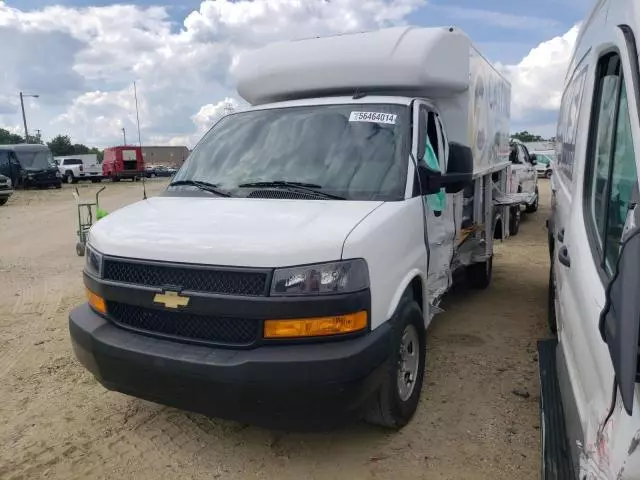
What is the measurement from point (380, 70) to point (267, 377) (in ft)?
9.21

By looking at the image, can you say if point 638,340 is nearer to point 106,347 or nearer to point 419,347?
point 419,347

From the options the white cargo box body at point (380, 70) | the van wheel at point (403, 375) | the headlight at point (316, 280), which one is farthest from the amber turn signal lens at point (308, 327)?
the white cargo box body at point (380, 70)

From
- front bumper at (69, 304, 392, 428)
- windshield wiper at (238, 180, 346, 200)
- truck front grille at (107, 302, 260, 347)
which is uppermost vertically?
windshield wiper at (238, 180, 346, 200)

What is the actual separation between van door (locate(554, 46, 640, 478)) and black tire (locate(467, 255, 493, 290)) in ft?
12.2

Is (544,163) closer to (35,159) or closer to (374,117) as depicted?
(35,159)

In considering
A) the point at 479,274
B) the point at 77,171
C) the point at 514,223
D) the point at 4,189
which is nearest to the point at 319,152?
the point at 479,274

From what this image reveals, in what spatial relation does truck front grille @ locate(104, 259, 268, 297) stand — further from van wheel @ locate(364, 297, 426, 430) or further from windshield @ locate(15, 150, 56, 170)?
windshield @ locate(15, 150, 56, 170)

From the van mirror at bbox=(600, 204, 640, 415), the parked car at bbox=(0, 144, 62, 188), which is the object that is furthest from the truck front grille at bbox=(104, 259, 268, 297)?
the parked car at bbox=(0, 144, 62, 188)

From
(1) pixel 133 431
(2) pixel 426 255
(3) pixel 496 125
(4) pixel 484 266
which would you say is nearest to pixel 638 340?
(2) pixel 426 255

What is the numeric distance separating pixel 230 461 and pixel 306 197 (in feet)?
5.58

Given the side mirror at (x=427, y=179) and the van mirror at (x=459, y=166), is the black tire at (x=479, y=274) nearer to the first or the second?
the van mirror at (x=459, y=166)

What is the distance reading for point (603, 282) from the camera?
2033 mm

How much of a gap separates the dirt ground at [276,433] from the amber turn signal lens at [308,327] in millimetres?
939

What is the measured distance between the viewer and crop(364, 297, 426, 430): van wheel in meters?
3.14
